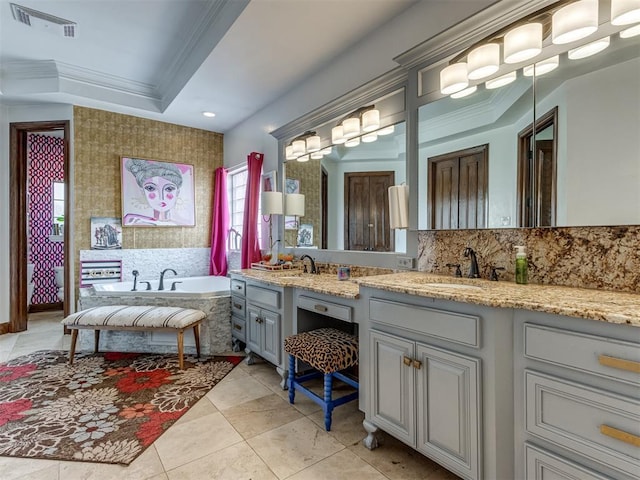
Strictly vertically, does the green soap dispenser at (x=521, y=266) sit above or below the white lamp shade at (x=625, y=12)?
below

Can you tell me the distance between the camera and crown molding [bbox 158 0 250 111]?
238cm

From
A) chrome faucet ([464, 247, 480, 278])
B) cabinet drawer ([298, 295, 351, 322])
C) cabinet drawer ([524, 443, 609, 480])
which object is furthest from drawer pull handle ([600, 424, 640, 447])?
cabinet drawer ([298, 295, 351, 322])

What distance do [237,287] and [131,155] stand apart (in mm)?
2487

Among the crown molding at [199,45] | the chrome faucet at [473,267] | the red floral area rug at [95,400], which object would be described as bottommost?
the red floral area rug at [95,400]

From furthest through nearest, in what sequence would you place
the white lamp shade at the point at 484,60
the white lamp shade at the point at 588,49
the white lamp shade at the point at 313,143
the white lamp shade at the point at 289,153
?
the white lamp shade at the point at 289,153
the white lamp shade at the point at 313,143
the white lamp shade at the point at 484,60
the white lamp shade at the point at 588,49

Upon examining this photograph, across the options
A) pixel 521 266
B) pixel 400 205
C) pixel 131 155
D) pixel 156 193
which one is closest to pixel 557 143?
pixel 521 266

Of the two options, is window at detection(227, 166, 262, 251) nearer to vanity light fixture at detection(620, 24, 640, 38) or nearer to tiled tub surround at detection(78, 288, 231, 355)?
tiled tub surround at detection(78, 288, 231, 355)

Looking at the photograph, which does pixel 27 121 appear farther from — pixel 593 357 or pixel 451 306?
pixel 593 357

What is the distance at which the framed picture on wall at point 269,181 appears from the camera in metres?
3.59

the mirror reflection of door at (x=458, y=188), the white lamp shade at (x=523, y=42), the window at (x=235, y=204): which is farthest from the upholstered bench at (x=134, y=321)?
the white lamp shade at (x=523, y=42)

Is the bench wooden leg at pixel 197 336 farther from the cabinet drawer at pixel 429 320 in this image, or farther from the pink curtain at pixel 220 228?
the cabinet drawer at pixel 429 320

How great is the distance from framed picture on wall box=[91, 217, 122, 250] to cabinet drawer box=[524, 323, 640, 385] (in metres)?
4.42

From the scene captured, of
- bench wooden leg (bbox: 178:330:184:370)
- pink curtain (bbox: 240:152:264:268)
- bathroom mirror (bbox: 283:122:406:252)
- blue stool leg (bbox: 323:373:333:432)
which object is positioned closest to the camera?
blue stool leg (bbox: 323:373:333:432)

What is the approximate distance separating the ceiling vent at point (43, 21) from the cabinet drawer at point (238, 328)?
2.87 meters
